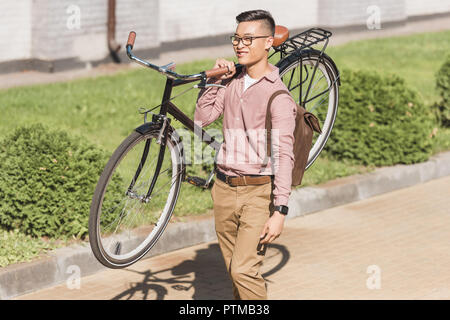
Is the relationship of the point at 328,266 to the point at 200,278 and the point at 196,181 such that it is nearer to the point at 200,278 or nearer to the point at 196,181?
the point at 200,278

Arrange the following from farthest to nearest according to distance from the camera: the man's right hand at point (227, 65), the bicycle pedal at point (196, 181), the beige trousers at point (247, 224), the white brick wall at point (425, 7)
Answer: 1. the white brick wall at point (425, 7)
2. the bicycle pedal at point (196, 181)
3. the beige trousers at point (247, 224)
4. the man's right hand at point (227, 65)

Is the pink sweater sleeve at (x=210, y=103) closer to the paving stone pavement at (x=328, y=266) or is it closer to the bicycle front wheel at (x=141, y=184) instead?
the bicycle front wheel at (x=141, y=184)

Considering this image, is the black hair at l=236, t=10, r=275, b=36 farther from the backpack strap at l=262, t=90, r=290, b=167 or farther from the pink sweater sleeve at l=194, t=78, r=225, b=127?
the pink sweater sleeve at l=194, t=78, r=225, b=127

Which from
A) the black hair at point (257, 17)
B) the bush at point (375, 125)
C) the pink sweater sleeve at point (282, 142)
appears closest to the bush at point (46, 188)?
the pink sweater sleeve at point (282, 142)

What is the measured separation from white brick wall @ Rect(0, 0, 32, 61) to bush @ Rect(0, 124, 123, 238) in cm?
834

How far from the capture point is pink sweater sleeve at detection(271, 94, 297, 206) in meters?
5.64

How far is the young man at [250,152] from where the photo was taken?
18.5 feet

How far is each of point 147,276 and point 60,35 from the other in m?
9.35

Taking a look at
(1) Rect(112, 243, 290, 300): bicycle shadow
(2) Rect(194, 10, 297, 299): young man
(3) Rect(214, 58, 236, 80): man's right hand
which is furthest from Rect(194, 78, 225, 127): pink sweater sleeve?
(1) Rect(112, 243, 290, 300): bicycle shadow

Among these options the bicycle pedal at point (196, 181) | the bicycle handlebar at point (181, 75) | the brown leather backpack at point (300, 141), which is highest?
the bicycle handlebar at point (181, 75)

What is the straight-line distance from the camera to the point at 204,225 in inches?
352

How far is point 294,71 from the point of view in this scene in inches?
276

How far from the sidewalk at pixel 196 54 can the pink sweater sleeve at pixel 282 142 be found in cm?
1024

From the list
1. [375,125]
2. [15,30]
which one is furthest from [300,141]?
[15,30]
